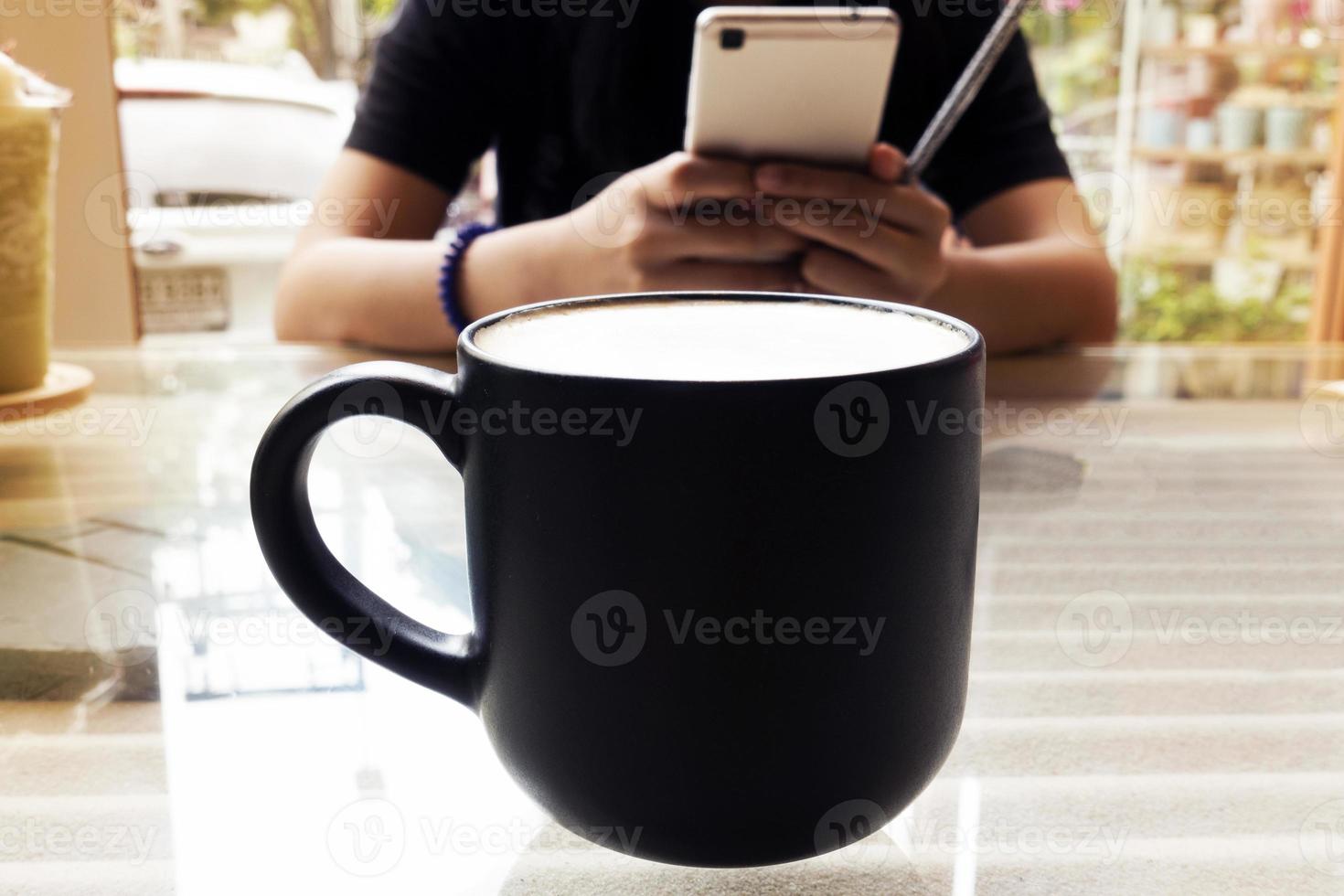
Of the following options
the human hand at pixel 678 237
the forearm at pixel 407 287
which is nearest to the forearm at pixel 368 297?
the forearm at pixel 407 287

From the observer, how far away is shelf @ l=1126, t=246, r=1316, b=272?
3.04 meters

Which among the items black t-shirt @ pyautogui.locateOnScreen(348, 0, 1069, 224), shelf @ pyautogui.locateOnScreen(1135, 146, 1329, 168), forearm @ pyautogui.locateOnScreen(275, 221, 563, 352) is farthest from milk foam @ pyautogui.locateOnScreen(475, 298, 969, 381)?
shelf @ pyautogui.locateOnScreen(1135, 146, 1329, 168)

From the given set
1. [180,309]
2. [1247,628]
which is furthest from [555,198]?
[180,309]

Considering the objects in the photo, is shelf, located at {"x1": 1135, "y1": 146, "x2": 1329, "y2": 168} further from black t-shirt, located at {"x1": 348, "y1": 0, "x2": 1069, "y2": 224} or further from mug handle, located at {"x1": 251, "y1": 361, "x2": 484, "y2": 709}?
mug handle, located at {"x1": 251, "y1": 361, "x2": 484, "y2": 709}

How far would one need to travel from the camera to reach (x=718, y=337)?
332mm

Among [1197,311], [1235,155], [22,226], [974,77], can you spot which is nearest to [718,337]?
[974,77]

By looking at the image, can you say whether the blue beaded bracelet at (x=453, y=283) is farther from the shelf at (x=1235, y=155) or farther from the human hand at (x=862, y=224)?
the shelf at (x=1235, y=155)

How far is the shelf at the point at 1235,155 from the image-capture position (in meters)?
2.91

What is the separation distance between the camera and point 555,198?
1230 millimetres

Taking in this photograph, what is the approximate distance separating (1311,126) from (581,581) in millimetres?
3341

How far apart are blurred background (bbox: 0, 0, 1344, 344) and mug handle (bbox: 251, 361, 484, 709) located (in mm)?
2074

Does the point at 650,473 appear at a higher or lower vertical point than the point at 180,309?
higher

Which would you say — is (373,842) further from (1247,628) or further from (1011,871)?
(1247,628)

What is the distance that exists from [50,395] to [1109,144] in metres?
3.15
